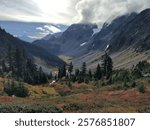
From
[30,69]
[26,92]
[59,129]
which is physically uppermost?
[30,69]

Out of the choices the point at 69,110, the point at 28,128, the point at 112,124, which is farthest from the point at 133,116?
the point at 69,110

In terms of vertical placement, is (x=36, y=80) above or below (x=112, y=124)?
above

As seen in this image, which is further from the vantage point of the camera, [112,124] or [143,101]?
[143,101]

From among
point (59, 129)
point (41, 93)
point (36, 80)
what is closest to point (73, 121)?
point (59, 129)

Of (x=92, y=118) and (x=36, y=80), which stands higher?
(x=36, y=80)

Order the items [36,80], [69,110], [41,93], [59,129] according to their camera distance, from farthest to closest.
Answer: [36,80] < [41,93] < [69,110] < [59,129]

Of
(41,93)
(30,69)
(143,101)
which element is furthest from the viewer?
(30,69)

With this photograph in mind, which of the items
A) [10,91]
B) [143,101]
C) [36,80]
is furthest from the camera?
[36,80]

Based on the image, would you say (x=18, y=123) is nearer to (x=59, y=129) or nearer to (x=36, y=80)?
(x=59, y=129)

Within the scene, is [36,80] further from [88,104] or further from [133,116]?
[133,116]
